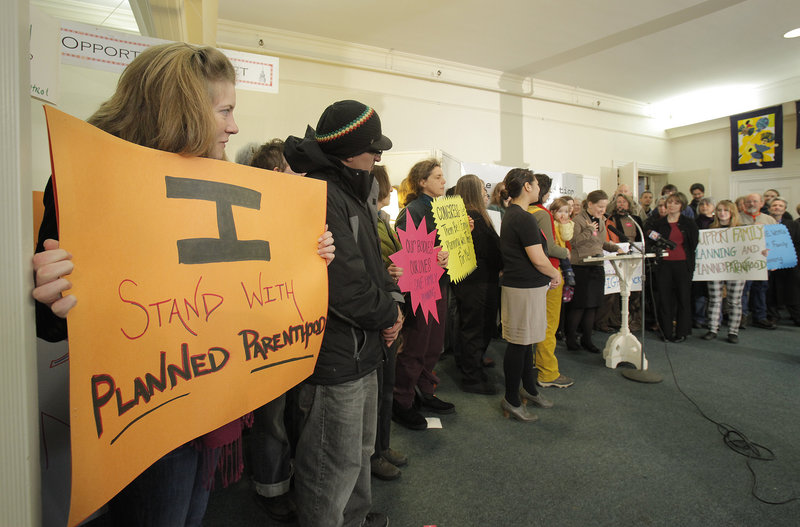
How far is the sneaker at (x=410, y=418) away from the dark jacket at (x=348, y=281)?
1.25 m

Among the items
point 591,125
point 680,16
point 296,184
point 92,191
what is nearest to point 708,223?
point 680,16

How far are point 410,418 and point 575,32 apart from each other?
16.0 ft

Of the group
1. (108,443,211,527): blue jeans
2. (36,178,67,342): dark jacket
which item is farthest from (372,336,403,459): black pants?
(36,178,67,342): dark jacket

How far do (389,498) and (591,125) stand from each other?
718cm

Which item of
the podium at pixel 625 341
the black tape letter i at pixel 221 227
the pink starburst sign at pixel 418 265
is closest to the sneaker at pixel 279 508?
the pink starburst sign at pixel 418 265

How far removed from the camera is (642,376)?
297 cm

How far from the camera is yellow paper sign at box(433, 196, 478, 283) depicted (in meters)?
2.26

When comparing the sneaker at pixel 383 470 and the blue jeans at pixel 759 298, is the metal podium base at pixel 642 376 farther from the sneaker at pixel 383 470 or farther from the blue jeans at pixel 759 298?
the blue jeans at pixel 759 298

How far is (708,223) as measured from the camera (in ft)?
14.6

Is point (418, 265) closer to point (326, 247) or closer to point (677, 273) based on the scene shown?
point (326, 247)

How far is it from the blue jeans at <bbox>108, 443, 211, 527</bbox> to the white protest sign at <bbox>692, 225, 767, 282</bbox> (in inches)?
190

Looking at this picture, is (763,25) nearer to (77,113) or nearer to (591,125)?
(591,125)

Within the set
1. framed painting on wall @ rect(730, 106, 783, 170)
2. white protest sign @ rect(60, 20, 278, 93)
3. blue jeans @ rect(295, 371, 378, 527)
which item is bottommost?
blue jeans @ rect(295, 371, 378, 527)

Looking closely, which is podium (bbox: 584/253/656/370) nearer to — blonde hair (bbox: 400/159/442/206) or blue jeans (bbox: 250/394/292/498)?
blonde hair (bbox: 400/159/442/206)
